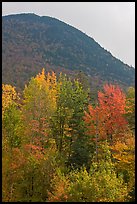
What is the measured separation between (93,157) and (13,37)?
89.5 meters

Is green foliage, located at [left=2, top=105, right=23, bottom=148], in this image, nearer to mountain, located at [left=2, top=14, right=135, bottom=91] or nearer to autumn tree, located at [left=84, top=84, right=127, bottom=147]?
autumn tree, located at [left=84, top=84, right=127, bottom=147]

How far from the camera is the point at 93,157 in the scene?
91.9 ft

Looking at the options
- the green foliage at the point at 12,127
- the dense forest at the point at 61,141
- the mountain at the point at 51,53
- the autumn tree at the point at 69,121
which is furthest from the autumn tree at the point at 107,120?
the mountain at the point at 51,53

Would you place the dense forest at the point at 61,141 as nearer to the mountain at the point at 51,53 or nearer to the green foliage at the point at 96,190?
the green foliage at the point at 96,190

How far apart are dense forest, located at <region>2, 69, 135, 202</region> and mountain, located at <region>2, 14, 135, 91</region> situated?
36.9 meters

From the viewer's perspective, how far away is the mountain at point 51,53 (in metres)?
87.4

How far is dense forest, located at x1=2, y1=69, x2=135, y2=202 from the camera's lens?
26.0m

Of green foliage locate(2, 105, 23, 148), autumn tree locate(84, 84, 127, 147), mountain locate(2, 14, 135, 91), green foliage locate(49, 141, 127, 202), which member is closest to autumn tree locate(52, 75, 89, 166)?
autumn tree locate(84, 84, 127, 147)

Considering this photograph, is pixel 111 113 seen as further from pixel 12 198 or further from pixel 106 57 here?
pixel 106 57

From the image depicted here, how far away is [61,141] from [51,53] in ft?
249

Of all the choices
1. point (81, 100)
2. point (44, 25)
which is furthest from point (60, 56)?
point (81, 100)

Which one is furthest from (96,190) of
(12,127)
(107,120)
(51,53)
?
(51,53)

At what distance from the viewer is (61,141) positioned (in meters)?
30.5

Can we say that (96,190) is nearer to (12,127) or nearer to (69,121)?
(69,121)
